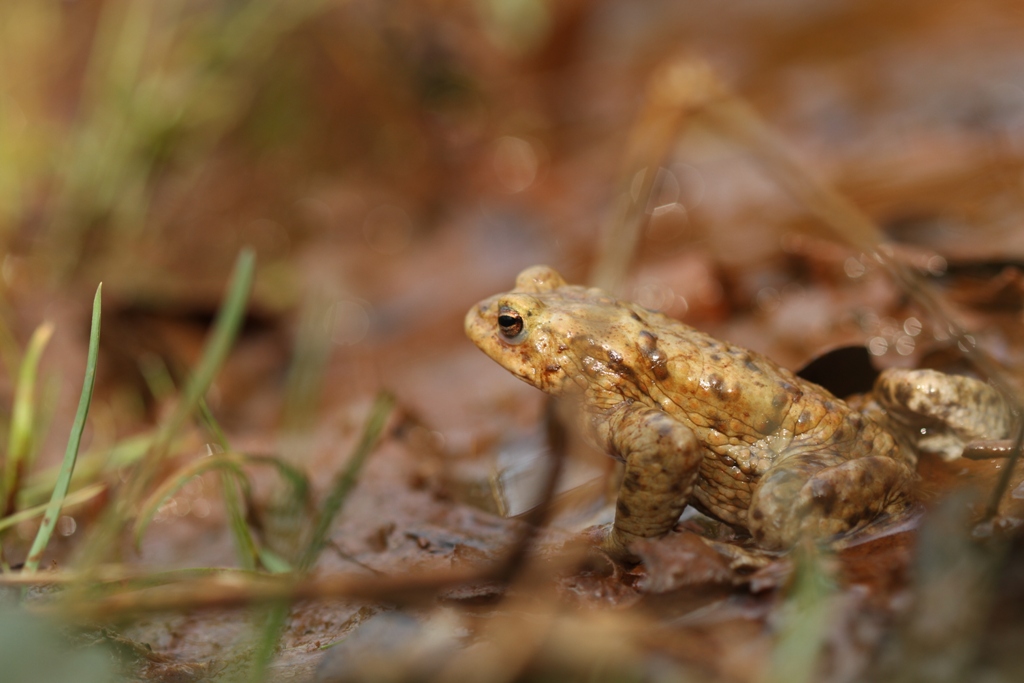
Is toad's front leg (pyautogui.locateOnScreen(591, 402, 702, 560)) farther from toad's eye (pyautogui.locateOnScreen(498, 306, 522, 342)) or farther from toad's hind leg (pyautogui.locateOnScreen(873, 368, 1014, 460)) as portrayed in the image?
toad's hind leg (pyautogui.locateOnScreen(873, 368, 1014, 460))

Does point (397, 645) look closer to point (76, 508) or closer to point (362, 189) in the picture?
point (76, 508)

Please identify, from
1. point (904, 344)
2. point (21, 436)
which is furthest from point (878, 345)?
point (21, 436)

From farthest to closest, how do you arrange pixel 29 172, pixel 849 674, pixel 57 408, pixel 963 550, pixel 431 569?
1. pixel 29 172
2. pixel 57 408
3. pixel 431 569
4. pixel 963 550
5. pixel 849 674

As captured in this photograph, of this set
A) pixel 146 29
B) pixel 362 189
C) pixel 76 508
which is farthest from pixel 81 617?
pixel 146 29

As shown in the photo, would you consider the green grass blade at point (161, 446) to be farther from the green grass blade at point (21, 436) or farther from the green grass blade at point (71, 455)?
the green grass blade at point (21, 436)

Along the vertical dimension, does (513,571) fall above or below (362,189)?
below

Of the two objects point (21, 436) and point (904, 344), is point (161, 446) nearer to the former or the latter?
point (21, 436)

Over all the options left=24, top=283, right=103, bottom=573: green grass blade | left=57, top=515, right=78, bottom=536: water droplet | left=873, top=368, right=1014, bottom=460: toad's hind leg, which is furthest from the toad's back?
left=57, top=515, right=78, bottom=536: water droplet
